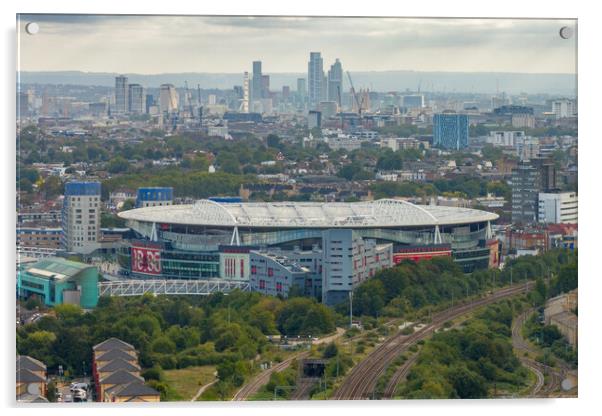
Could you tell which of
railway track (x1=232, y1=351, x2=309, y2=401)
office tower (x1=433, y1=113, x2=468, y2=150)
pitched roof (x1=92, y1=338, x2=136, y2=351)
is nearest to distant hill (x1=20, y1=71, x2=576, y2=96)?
pitched roof (x1=92, y1=338, x2=136, y2=351)

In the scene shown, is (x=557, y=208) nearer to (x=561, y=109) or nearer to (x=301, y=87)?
(x=561, y=109)

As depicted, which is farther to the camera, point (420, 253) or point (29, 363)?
point (420, 253)

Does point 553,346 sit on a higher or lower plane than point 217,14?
lower

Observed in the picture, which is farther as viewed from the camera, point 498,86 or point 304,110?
point 304,110

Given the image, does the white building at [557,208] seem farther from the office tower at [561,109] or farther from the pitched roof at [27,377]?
the pitched roof at [27,377]

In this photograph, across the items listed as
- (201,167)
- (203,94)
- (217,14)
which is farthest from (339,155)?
(217,14)

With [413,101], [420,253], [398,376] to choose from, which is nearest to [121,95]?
[413,101]

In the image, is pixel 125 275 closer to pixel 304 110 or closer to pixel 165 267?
pixel 165 267

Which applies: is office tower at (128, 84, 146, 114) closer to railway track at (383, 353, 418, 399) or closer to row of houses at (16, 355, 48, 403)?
railway track at (383, 353, 418, 399)
